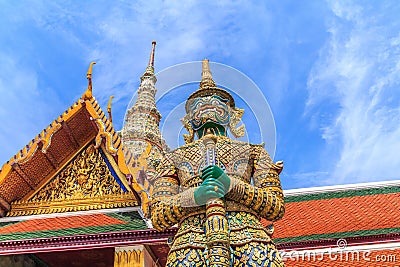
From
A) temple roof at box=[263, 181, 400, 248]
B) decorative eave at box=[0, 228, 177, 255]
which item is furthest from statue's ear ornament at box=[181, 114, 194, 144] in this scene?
temple roof at box=[263, 181, 400, 248]

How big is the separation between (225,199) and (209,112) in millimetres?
740

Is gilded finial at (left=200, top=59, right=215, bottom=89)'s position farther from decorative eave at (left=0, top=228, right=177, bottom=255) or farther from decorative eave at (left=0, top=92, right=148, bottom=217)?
decorative eave at (left=0, top=92, right=148, bottom=217)

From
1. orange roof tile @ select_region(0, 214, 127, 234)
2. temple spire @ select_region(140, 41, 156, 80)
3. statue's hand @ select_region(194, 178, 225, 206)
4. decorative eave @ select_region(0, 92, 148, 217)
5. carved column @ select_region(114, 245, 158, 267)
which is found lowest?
statue's hand @ select_region(194, 178, 225, 206)

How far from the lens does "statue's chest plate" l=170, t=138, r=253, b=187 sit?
301 cm

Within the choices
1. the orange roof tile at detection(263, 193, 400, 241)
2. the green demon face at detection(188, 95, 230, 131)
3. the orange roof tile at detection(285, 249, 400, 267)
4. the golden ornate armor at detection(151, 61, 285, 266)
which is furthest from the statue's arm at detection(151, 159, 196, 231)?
the orange roof tile at detection(263, 193, 400, 241)

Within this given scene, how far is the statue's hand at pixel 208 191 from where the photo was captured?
2.61 m

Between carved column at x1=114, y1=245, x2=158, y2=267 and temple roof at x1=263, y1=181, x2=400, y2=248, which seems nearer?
carved column at x1=114, y1=245, x2=158, y2=267

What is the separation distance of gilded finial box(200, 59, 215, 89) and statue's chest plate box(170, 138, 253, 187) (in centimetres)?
48

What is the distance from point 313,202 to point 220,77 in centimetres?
471

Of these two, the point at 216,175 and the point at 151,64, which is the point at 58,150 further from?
the point at 151,64

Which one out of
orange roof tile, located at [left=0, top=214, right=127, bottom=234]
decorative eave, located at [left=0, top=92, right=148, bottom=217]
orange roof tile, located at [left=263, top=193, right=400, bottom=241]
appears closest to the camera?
orange roof tile, located at [left=0, top=214, right=127, bottom=234]

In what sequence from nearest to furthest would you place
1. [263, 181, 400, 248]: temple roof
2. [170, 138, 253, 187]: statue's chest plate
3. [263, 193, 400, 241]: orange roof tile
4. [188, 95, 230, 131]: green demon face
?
[170, 138, 253, 187]: statue's chest plate, [188, 95, 230, 131]: green demon face, [263, 181, 400, 248]: temple roof, [263, 193, 400, 241]: orange roof tile

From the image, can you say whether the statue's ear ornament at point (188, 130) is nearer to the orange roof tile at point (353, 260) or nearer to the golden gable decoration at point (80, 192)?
the golden gable decoration at point (80, 192)

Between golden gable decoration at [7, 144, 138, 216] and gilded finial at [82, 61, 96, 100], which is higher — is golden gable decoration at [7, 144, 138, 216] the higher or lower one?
the lower one
